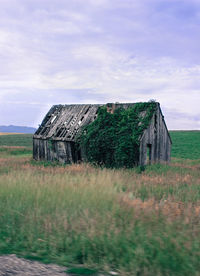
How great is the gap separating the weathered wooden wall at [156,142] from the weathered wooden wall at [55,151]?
5.03 m

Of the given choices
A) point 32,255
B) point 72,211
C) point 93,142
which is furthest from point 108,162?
point 32,255

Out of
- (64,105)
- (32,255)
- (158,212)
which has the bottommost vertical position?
(32,255)

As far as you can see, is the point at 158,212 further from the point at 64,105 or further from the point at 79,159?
the point at 64,105

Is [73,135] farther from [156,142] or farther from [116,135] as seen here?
[156,142]

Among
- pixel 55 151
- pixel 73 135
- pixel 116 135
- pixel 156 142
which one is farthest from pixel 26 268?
pixel 55 151

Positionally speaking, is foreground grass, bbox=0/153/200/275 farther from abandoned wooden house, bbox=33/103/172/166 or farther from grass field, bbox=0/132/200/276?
abandoned wooden house, bbox=33/103/172/166

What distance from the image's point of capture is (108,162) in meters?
22.4

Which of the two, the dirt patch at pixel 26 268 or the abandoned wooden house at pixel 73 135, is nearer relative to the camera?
the dirt patch at pixel 26 268

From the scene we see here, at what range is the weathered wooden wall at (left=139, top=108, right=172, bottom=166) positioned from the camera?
22.5 meters

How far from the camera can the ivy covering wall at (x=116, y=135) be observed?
71.0 feet

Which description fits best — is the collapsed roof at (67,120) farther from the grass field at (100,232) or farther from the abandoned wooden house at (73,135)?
the grass field at (100,232)

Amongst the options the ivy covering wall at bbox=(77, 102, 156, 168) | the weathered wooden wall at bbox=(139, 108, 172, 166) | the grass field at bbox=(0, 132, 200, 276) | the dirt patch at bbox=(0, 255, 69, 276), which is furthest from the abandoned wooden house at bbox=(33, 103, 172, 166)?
the dirt patch at bbox=(0, 255, 69, 276)

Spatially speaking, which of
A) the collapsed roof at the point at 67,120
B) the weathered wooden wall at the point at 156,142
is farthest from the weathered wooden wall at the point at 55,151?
the weathered wooden wall at the point at 156,142

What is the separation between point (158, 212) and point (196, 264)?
1.92 metres
